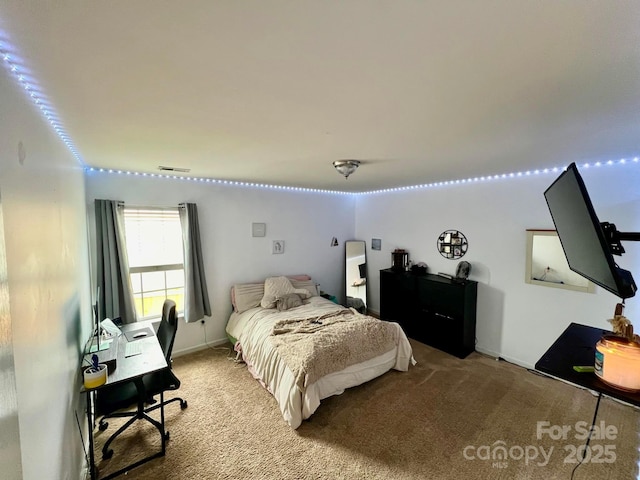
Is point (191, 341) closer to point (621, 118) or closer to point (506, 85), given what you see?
point (506, 85)

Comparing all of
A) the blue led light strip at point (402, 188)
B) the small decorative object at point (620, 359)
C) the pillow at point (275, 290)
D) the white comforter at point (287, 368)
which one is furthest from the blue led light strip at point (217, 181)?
the small decorative object at point (620, 359)

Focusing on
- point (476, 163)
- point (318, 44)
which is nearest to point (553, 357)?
point (318, 44)

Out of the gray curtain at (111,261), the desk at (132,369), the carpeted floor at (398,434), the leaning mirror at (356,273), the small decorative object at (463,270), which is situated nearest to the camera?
the desk at (132,369)

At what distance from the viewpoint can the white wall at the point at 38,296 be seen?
83cm

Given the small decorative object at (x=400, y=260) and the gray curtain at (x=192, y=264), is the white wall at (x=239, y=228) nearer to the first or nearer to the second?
the gray curtain at (x=192, y=264)

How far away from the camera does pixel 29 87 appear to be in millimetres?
1162

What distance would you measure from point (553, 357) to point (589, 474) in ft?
5.32

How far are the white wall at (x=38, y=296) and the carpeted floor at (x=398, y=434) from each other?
746mm

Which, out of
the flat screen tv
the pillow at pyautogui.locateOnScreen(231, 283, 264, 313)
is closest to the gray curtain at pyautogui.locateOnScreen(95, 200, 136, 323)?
the pillow at pyautogui.locateOnScreen(231, 283, 264, 313)

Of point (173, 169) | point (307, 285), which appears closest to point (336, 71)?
point (173, 169)

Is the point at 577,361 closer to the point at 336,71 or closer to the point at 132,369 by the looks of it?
the point at 336,71

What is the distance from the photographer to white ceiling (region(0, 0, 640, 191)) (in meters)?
0.76

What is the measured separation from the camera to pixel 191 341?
12.0 feet

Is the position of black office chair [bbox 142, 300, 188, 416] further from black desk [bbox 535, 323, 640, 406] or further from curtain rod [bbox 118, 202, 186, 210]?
black desk [bbox 535, 323, 640, 406]
